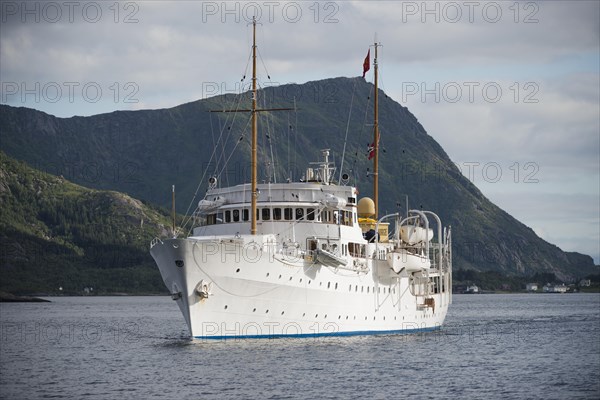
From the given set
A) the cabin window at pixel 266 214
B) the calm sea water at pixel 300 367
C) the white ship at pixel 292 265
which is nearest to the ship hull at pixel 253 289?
the white ship at pixel 292 265

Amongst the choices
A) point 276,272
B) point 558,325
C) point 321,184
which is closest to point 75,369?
point 276,272

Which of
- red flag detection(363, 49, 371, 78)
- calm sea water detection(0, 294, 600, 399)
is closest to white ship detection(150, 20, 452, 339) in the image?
calm sea water detection(0, 294, 600, 399)

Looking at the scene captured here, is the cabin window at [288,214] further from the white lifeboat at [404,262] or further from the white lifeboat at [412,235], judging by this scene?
the white lifeboat at [412,235]

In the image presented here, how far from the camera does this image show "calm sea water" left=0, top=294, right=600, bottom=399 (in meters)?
39.5

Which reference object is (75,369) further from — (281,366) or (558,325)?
(558,325)

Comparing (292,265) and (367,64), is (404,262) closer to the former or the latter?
(292,265)

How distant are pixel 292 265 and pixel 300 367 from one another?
328 inches

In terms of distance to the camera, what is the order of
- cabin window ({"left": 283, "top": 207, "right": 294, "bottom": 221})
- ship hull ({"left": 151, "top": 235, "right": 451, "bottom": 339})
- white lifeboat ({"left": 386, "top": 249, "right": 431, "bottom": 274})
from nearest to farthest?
1. ship hull ({"left": 151, "top": 235, "right": 451, "bottom": 339})
2. cabin window ({"left": 283, "top": 207, "right": 294, "bottom": 221})
3. white lifeboat ({"left": 386, "top": 249, "right": 431, "bottom": 274})

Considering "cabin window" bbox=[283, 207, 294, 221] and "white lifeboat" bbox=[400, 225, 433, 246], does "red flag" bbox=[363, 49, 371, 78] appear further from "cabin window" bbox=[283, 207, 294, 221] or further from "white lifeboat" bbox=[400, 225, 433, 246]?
"cabin window" bbox=[283, 207, 294, 221]

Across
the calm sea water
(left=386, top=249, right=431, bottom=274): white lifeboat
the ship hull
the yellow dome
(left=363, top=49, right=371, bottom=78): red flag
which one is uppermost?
(left=363, top=49, right=371, bottom=78): red flag

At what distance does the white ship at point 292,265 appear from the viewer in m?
50.6

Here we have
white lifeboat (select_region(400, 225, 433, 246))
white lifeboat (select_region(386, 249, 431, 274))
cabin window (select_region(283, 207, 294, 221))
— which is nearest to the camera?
cabin window (select_region(283, 207, 294, 221))

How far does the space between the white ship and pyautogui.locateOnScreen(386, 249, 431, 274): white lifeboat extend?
67 mm

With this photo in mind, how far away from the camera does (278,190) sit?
58406mm
